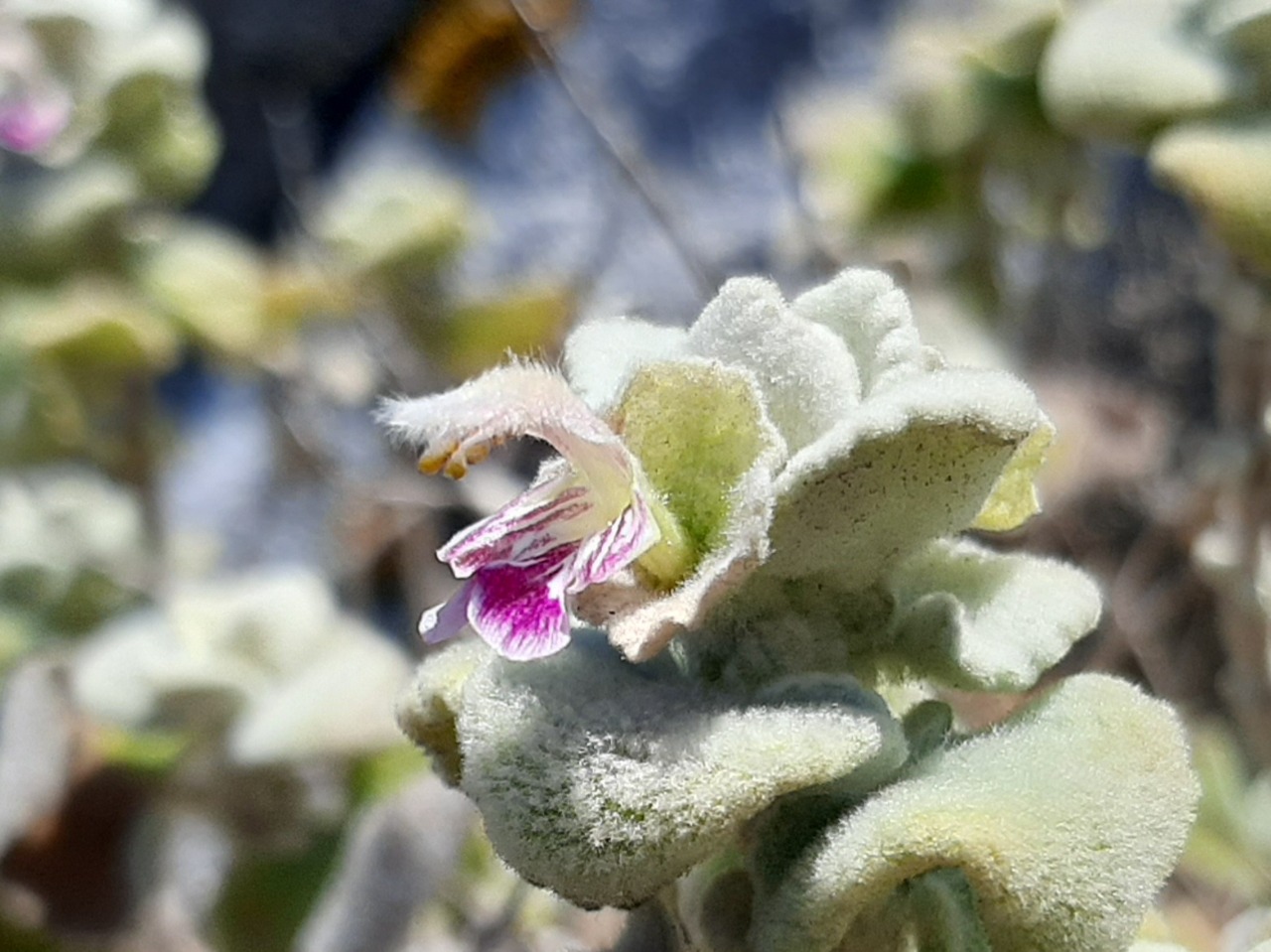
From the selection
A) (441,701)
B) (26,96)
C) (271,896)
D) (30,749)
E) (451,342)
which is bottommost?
(451,342)

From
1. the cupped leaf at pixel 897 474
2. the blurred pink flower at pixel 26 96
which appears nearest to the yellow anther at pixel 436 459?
the cupped leaf at pixel 897 474

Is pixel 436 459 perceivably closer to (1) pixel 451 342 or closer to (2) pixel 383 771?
(2) pixel 383 771

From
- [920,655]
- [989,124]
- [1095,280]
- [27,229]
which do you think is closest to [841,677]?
[920,655]

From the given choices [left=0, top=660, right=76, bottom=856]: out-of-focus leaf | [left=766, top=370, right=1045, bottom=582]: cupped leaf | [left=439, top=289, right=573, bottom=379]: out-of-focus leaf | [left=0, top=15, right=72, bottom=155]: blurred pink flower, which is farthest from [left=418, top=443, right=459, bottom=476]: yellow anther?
[left=439, top=289, right=573, bottom=379]: out-of-focus leaf

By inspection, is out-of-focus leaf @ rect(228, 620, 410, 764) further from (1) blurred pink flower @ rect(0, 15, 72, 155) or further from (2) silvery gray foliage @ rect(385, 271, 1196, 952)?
(1) blurred pink flower @ rect(0, 15, 72, 155)

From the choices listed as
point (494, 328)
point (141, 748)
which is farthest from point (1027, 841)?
point (494, 328)

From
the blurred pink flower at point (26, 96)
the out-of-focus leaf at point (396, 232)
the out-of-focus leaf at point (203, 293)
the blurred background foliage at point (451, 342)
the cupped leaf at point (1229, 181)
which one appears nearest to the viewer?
the cupped leaf at point (1229, 181)

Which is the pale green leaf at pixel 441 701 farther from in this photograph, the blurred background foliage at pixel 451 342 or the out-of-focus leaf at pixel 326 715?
the out-of-focus leaf at pixel 326 715
